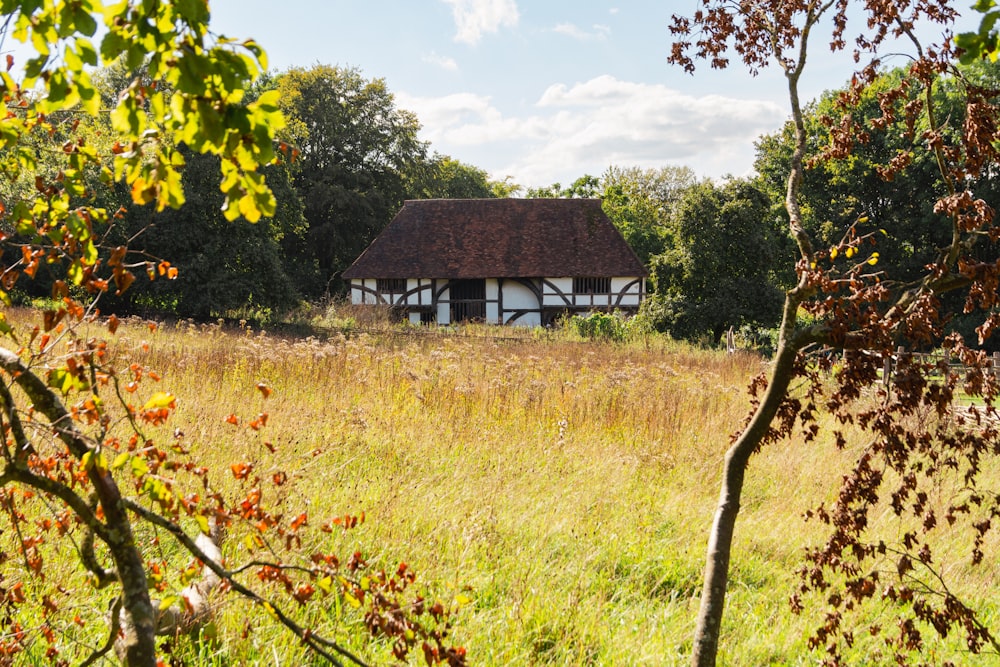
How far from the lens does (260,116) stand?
149 centimetres

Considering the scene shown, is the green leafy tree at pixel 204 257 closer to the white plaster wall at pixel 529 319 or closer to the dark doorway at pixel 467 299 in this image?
the dark doorway at pixel 467 299

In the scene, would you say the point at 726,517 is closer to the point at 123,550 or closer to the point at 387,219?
the point at 123,550

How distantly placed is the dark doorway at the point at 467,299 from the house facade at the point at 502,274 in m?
0.04

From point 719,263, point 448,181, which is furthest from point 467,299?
point 448,181

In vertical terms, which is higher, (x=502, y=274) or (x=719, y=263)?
(x=719, y=263)

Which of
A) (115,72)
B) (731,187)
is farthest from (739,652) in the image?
(115,72)

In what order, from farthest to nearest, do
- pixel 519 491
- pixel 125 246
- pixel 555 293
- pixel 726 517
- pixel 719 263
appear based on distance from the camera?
pixel 555 293 → pixel 719 263 → pixel 519 491 → pixel 726 517 → pixel 125 246

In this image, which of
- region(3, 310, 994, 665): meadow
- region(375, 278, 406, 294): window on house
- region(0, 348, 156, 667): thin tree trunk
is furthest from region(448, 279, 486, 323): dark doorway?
region(0, 348, 156, 667): thin tree trunk

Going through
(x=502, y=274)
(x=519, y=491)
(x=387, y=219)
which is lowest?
(x=519, y=491)

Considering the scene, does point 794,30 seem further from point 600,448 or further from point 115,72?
point 115,72

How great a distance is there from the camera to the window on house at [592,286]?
97.2 ft

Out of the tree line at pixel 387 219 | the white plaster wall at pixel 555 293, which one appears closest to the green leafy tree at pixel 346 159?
the tree line at pixel 387 219

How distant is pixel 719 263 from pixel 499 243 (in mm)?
10409

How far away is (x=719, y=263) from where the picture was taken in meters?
22.6
